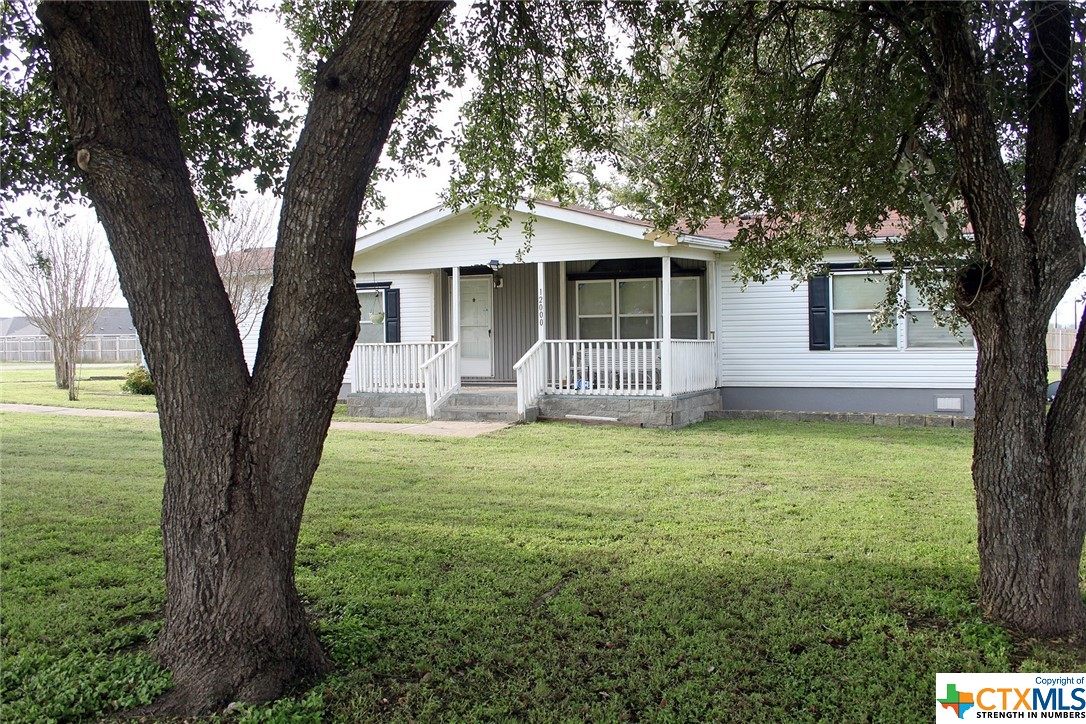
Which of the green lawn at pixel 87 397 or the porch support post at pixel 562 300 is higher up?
the porch support post at pixel 562 300

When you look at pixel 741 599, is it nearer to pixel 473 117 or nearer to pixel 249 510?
pixel 249 510

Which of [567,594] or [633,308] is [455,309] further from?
[567,594]

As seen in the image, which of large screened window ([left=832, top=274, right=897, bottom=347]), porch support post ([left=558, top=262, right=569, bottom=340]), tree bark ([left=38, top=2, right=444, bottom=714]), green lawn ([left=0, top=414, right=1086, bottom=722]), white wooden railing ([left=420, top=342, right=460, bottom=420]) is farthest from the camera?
porch support post ([left=558, top=262, right=569, bottom=340])

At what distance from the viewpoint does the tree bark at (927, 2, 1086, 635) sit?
3.62 meters

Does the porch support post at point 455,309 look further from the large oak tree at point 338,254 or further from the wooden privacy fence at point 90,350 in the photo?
the wooden privacy fence at point 90,350

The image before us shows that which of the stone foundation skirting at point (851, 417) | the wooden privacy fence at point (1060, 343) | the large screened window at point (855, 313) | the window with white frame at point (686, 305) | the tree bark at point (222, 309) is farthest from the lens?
the wooden privacy fence at point (1060, 343)

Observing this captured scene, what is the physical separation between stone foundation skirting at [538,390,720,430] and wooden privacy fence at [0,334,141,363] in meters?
37.3

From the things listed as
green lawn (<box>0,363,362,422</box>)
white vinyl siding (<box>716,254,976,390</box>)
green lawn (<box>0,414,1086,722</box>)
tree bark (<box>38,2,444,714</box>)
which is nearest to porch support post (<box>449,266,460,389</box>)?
green lawn (<box>0,363,362,422</box>)

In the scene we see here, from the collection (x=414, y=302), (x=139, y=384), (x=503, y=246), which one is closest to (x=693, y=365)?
(x=503, y=246)

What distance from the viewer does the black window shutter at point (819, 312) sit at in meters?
13.2

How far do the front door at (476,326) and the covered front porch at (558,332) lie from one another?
2 cm

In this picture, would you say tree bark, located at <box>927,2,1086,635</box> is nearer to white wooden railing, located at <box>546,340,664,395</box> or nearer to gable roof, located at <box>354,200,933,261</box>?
gable roof, located at <box>354,200,933,261</box>

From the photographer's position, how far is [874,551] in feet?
17.0

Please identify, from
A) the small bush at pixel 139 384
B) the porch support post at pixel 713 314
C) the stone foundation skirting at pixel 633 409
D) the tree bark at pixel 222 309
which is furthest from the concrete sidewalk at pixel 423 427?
the tree bark at pixel 222 309
